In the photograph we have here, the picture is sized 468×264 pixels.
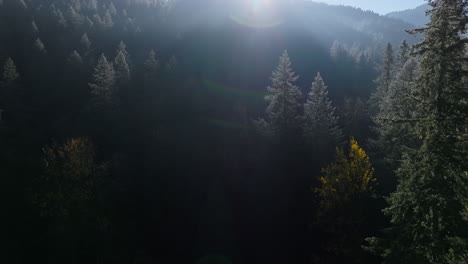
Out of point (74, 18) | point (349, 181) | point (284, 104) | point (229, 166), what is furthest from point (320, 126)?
point (74, 18)

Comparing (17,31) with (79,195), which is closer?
(79,195)

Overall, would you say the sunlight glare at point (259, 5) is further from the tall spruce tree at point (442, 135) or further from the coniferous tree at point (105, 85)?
the tall spruce tree at point (442, 135)

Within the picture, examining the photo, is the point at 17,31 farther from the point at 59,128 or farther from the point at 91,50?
the point at 59,128

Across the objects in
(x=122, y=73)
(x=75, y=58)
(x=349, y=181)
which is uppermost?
(x=75, y=58)

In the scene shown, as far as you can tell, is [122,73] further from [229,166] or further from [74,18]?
[74,18]

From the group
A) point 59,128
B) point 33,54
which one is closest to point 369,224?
point 59,128

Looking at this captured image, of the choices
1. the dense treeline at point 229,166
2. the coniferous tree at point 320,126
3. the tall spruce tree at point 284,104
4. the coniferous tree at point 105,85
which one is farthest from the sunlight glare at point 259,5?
the tall spruce tree at point 284,104
